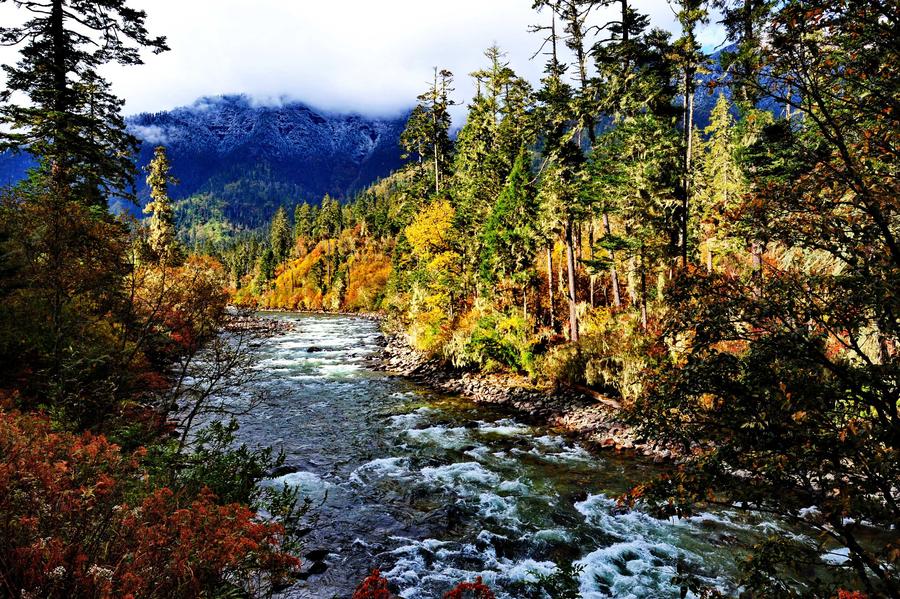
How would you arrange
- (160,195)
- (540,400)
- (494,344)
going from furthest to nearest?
(160,195), (494,344), (540,400)

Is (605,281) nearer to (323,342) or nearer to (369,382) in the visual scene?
(369,382)

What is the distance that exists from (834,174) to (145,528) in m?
9.02

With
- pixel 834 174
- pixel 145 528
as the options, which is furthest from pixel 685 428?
pixel 145 528

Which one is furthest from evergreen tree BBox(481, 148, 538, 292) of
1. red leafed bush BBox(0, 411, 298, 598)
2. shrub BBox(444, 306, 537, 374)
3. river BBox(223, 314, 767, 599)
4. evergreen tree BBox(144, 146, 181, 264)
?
evergreen tree BBox(144, 146, 181, 264)

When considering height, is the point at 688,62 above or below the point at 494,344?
above

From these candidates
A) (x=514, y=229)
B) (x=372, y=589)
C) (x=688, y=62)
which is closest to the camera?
(x=372, y=589)

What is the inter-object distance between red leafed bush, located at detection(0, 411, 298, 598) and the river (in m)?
2.58

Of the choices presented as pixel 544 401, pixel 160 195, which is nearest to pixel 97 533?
pixel 544 401

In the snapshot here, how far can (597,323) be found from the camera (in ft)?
80.9

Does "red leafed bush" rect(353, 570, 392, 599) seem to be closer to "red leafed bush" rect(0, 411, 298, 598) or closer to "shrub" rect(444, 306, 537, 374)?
"red leafed bush" rect(0, 411, 298, 598)

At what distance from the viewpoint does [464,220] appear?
3328 centimetres

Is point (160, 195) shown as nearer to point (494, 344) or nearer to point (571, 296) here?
point (494, 344)

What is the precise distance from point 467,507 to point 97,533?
9120 mm

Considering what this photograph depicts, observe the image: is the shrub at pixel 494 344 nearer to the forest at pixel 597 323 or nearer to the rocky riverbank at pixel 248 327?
the forest at pixel 597 323
